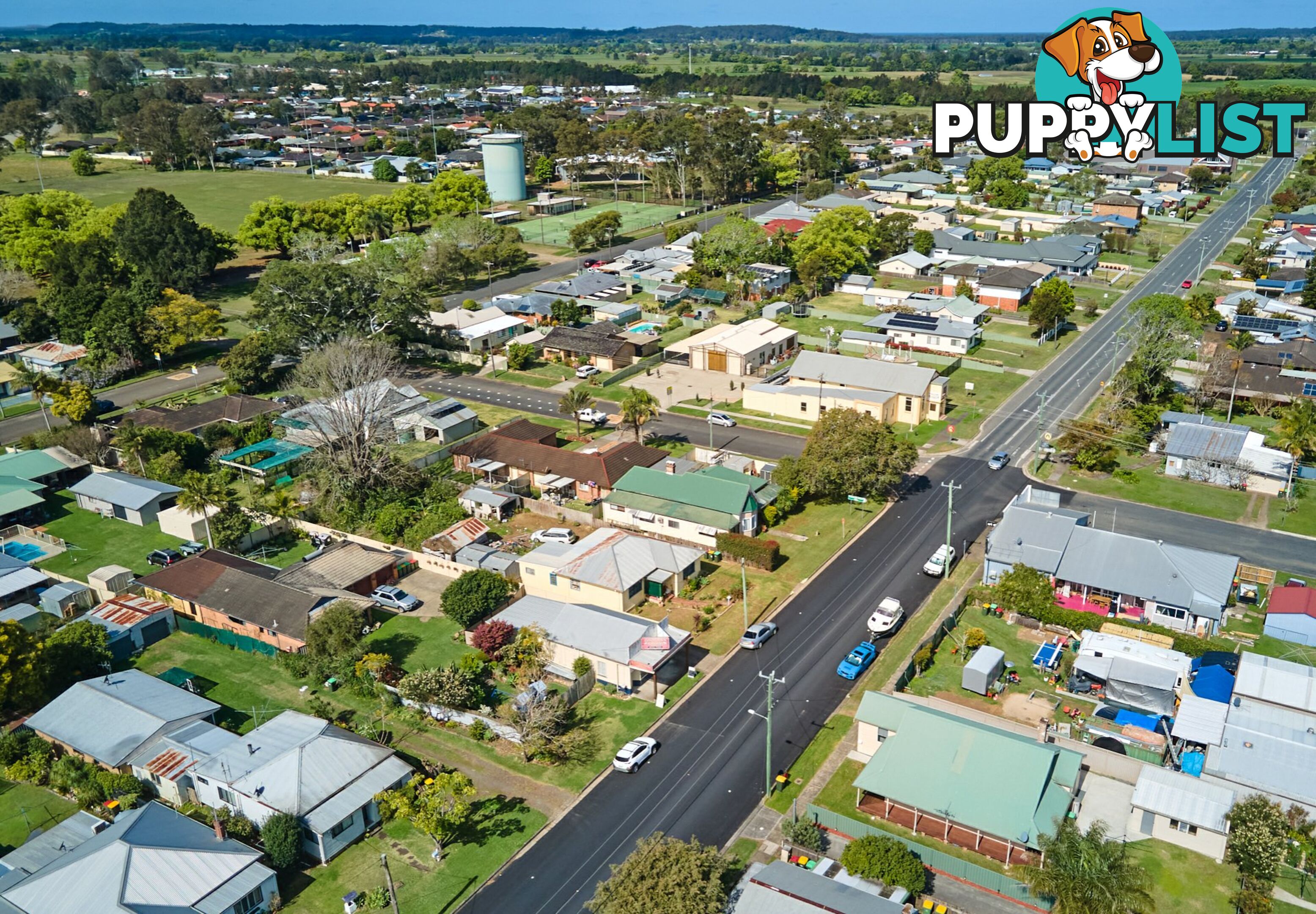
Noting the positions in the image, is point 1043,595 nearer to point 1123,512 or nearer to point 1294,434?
point 1123,512

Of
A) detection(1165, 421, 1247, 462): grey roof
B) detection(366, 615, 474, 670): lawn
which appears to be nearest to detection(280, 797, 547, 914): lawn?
detection(366, 615, 474, 670): lawn

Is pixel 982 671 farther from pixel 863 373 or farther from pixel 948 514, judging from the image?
pixel 863 373

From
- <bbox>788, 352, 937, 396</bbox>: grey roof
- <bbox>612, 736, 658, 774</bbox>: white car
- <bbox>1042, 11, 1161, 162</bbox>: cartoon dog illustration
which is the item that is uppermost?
<bbox>1042, 11, 1161, 162</bbox>: cartoon dog illustration

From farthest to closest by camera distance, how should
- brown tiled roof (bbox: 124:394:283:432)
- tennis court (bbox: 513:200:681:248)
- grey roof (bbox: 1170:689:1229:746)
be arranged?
1. tennis court (bbox: 513:200:681:248)
2. brown tiled roof (bbox: 124:394:283:432)
3. grey roof (bbox: 1170:689:1229:746)

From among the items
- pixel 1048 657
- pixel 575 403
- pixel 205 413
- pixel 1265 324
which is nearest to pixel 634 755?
pixel 1048 657

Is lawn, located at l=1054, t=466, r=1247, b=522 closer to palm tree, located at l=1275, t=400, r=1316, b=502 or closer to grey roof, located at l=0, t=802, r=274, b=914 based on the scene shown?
palm tree, located at l=1275, t=400, r=1316, b=502

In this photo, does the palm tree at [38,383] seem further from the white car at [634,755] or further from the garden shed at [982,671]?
the garden shed at [982,671]
